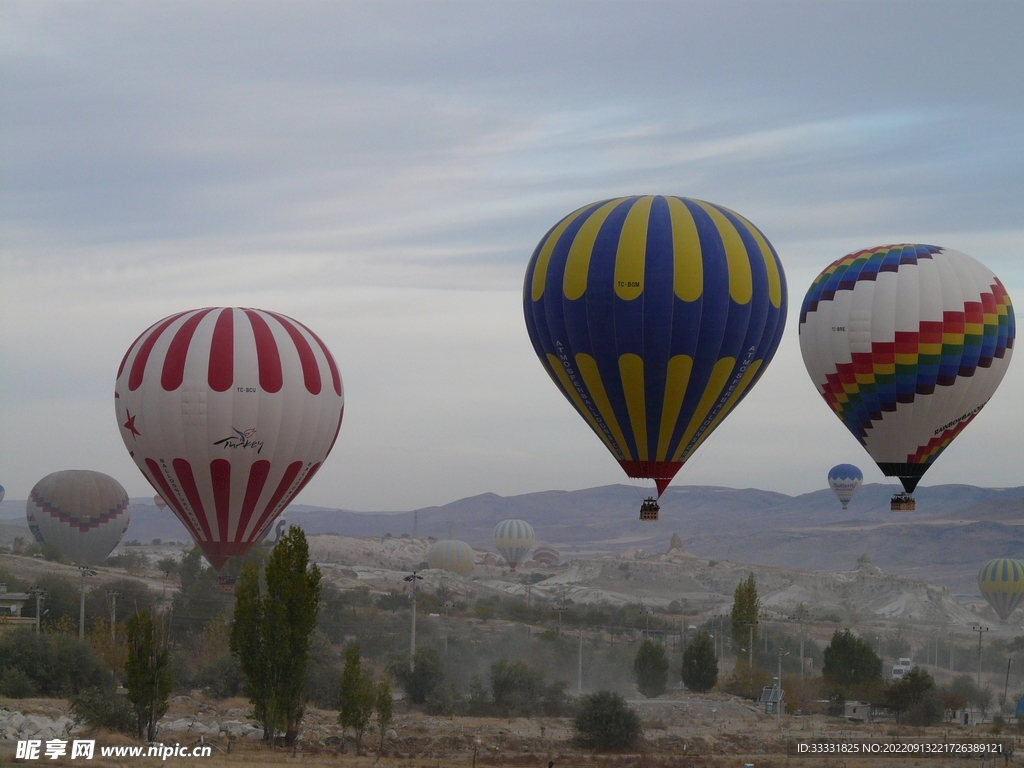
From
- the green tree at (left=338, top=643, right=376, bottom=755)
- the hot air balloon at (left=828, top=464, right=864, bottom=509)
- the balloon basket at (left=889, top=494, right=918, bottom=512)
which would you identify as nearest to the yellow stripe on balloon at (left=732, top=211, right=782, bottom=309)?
the balloon basket at (left=889, top=494, right=918, bottom=512)

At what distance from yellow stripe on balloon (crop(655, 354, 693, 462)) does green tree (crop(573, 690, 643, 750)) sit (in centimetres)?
1546

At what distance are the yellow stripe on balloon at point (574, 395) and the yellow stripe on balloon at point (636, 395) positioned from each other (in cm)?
109

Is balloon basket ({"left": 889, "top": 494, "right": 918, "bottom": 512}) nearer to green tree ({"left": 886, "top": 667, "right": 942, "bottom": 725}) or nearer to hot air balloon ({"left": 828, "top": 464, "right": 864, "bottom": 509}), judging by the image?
green tree ({"left": 886, "top": 667, "right": 942, "bottom": 725})

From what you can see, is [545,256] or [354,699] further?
[354,699]

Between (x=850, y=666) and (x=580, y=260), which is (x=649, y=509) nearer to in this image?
(x=580, y=260)

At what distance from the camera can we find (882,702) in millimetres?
71312

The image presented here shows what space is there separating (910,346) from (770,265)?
33.4 ft

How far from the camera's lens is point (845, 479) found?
129 meters

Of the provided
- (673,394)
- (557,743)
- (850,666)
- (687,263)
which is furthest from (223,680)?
(850,666)

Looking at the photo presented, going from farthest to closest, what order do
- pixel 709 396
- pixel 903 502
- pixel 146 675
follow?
pixel 903 502
pixel 709 396
pixel 146 675

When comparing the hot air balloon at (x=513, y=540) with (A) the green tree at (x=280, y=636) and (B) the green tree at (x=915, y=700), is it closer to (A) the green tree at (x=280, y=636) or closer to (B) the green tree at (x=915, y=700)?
(B) the green tree at (x=915, y=700)

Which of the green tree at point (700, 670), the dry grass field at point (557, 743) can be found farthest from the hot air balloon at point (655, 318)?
the green tree at point (700, 670)

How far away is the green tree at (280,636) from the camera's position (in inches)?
1624

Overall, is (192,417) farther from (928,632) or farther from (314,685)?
(928,632)
